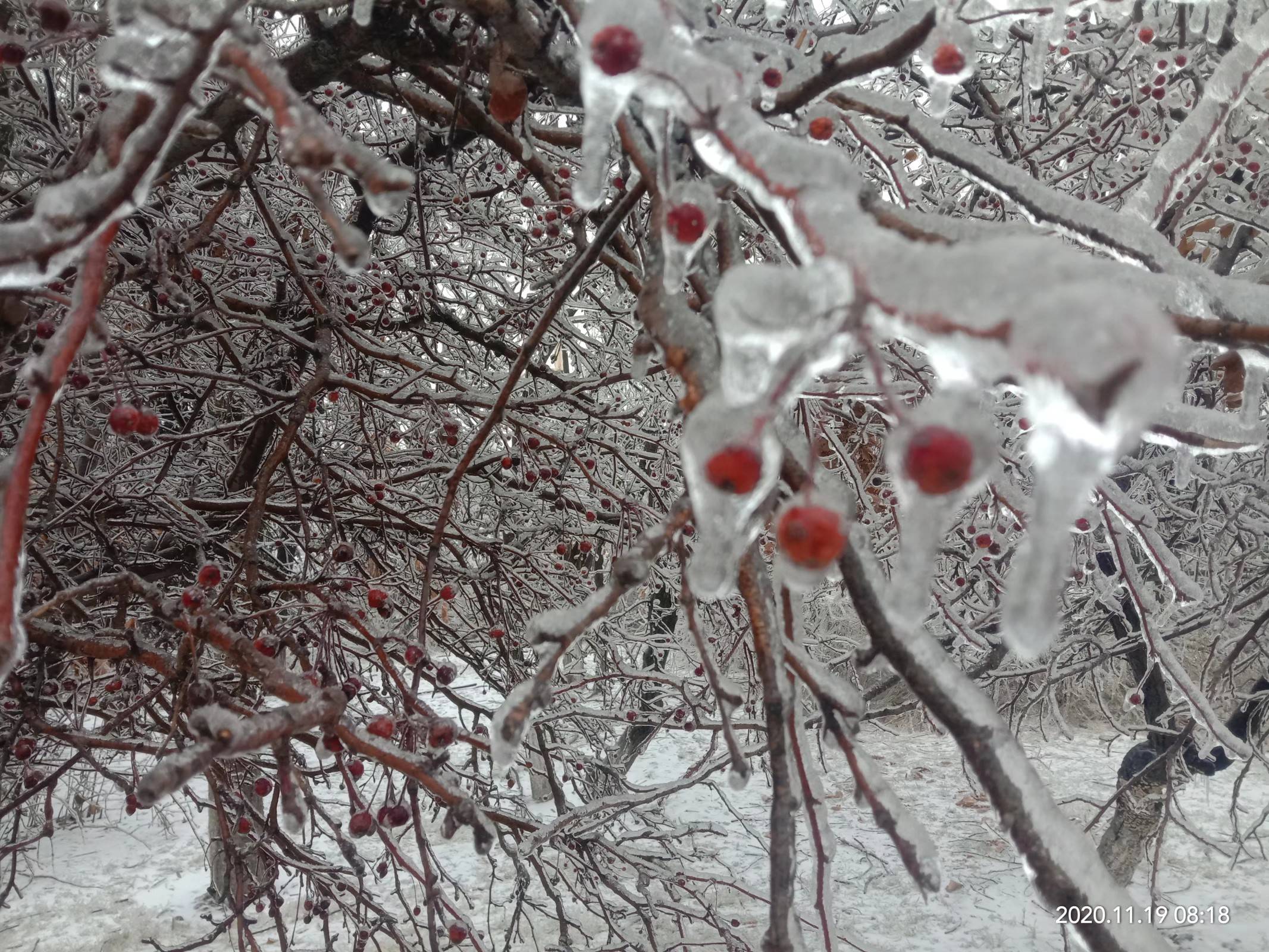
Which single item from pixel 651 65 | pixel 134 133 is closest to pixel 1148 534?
pixel 651 65

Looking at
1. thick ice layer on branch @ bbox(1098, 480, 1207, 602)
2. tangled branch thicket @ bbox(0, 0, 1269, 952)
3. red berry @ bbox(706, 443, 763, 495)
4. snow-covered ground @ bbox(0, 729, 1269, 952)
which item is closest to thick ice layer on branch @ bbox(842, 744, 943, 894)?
tangled branch thicket @ bbox(0, 0, 1269, 952)

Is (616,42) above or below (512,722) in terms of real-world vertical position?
above

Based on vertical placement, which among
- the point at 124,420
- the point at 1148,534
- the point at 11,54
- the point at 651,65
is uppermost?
the point at 11,54

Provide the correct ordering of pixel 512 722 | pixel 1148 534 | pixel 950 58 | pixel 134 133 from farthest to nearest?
1. pixel 1148 534
2. pixel 950 58
3. pixel 512 722
4. pixel 134 133

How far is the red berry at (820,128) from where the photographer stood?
4.37ft

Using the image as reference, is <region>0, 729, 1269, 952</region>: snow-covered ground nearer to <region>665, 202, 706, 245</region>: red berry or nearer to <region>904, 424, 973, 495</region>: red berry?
<region>665, 202, 706, 245</region>: red berry

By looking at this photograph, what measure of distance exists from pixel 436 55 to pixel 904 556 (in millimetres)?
1593

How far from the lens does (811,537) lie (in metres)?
0.57

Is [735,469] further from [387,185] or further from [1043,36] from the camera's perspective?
[1043,36]

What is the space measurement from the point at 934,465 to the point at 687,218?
0.36 meters

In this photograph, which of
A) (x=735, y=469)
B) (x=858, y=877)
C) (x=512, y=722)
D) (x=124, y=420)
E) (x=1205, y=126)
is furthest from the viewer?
(x=858, y=877)

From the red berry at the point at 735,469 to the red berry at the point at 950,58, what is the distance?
2.88ft

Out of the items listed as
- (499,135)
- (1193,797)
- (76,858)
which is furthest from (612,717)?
(1193,797)

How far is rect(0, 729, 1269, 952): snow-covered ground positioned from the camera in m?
5.96
